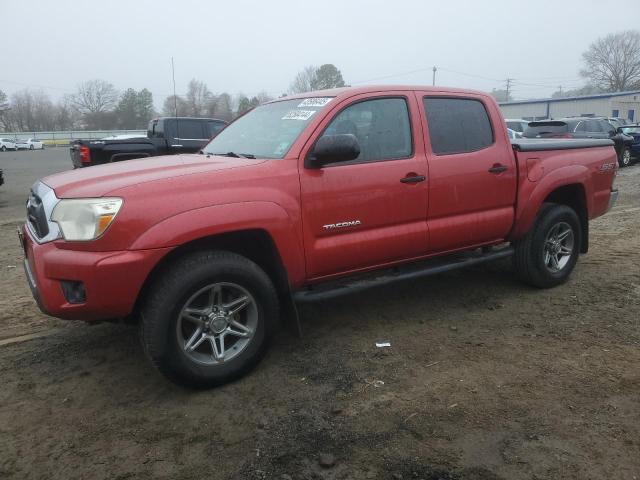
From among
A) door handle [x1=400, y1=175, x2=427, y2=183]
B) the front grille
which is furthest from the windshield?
the front grille

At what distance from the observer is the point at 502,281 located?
17.5ft

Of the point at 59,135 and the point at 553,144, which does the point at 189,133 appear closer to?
the point at 553,144

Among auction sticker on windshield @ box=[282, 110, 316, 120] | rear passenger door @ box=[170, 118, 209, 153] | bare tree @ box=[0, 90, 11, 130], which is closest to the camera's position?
auction sticker on windshield @ box=[282, 110, 316, 120]

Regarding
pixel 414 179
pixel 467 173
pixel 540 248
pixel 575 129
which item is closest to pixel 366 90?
pixel 414 179

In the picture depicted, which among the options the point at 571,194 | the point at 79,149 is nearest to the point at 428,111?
the point at 571,194

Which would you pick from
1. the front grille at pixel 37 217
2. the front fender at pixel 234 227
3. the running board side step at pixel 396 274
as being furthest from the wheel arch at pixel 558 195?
the front grille at pixel 37 217

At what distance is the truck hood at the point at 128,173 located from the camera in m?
2.99

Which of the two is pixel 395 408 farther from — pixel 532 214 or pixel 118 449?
pixel 532 214

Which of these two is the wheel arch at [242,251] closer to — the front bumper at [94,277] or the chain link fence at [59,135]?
the front bumper at [94,277]

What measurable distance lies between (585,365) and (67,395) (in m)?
3.37

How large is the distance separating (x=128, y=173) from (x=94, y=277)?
0.80 meters

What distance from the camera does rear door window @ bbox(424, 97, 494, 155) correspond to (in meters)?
4.13

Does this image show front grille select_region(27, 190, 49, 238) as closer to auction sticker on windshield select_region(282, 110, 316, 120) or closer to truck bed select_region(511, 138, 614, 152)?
auction sticker on windshield select_region(282, 110, 316, 120)

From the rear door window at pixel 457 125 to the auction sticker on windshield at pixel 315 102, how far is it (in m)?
0.87
